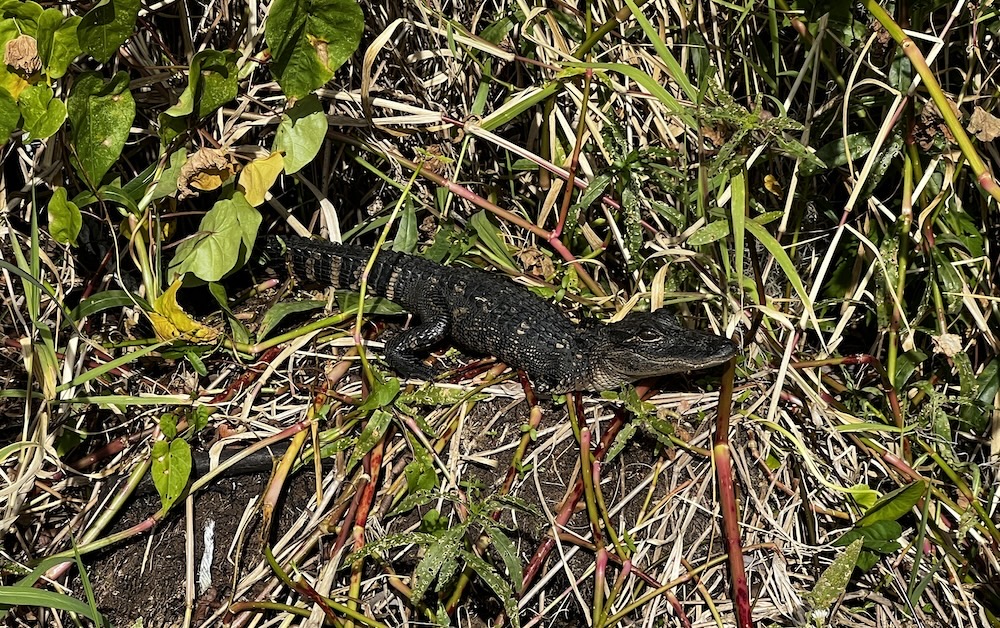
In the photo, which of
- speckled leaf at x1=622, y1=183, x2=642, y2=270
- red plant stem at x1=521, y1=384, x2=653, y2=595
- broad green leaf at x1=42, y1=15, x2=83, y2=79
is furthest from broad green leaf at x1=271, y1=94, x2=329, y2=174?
red plant stem at x1=521, y1=384, x2=653, y2=595

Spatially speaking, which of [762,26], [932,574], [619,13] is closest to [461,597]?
[932,574]

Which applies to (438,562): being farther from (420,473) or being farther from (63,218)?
(63,218)

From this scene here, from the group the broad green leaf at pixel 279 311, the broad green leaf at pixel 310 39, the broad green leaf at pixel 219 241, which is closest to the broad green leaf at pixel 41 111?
the broad green leaf at pixel 219 241

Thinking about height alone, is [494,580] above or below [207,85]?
below

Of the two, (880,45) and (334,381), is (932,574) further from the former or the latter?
(334,381)

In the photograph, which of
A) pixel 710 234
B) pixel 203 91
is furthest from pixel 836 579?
pixel 203 91

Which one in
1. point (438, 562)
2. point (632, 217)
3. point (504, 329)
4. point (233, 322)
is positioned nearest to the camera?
point (438, 562)

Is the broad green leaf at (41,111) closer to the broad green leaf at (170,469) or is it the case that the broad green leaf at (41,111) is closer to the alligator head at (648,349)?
the broad green leaf at (170,469)

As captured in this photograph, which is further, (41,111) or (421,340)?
(421,340)

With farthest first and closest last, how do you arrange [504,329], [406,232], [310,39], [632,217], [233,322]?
[406,232]
[504,329]
[233,322]
[632,217]
[310,39]
